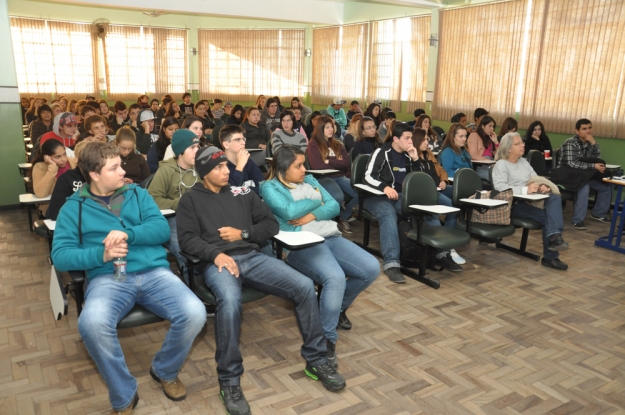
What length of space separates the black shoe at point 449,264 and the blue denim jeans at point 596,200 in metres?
2.50

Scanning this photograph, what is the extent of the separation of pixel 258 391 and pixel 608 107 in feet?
22.3

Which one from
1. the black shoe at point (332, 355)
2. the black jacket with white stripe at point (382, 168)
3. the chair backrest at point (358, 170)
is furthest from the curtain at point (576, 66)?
the black shoe at point (332, 355)

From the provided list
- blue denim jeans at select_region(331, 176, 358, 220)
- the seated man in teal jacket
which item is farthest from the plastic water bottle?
blue denim jeans at select_region(331, 176, 358, 220)

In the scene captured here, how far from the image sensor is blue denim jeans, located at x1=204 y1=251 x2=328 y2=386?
98.9 inches

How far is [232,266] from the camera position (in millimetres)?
2658

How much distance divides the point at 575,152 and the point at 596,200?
0.70 metres

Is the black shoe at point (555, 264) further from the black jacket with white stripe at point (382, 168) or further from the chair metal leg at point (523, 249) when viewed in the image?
the black jacket with white stripe at point (382, 168)

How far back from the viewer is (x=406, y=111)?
10.6 meters

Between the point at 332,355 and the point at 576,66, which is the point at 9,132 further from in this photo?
the point at 576,66

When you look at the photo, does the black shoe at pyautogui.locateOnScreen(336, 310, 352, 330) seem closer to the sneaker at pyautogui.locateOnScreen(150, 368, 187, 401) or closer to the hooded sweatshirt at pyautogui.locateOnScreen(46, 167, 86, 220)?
the sneaker at pyautogui.locateOnScreen(150, 368, 187, 401)

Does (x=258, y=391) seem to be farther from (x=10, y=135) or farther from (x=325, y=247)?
(x=10, y=135)

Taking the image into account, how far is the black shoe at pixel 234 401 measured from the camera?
2.46m

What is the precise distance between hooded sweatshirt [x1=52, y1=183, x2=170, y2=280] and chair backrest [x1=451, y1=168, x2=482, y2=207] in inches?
110

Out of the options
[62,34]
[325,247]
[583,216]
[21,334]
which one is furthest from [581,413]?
[62,34]
